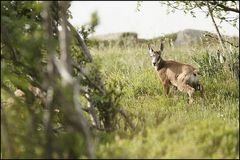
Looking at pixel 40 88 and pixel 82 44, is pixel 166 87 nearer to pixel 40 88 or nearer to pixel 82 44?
pixel 82 44

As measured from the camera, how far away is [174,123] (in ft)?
24.4

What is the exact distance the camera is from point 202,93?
12469 millimetres

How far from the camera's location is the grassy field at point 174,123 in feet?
21.9

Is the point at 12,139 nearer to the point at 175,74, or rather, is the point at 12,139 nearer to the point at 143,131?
the point at 143,131

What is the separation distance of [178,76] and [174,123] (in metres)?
5.86

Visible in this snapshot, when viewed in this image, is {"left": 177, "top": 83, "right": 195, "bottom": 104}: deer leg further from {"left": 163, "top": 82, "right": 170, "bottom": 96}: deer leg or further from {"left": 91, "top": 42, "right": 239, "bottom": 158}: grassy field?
{"left": 163, "top": 82, "right": 170, "bottom": 96}: deer leg

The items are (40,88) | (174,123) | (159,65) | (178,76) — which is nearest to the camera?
(174,123)

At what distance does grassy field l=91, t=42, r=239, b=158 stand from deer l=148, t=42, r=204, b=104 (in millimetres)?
161

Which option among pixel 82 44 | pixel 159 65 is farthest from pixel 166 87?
pixel 82 44

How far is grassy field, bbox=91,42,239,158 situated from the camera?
6.66 metres

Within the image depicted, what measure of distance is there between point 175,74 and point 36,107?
619cm

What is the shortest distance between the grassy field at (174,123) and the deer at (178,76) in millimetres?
161

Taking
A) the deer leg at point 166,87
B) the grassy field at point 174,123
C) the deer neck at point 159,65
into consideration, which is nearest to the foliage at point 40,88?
the grassy field at point 174,123

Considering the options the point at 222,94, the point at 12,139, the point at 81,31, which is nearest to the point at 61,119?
the point at 81,31
